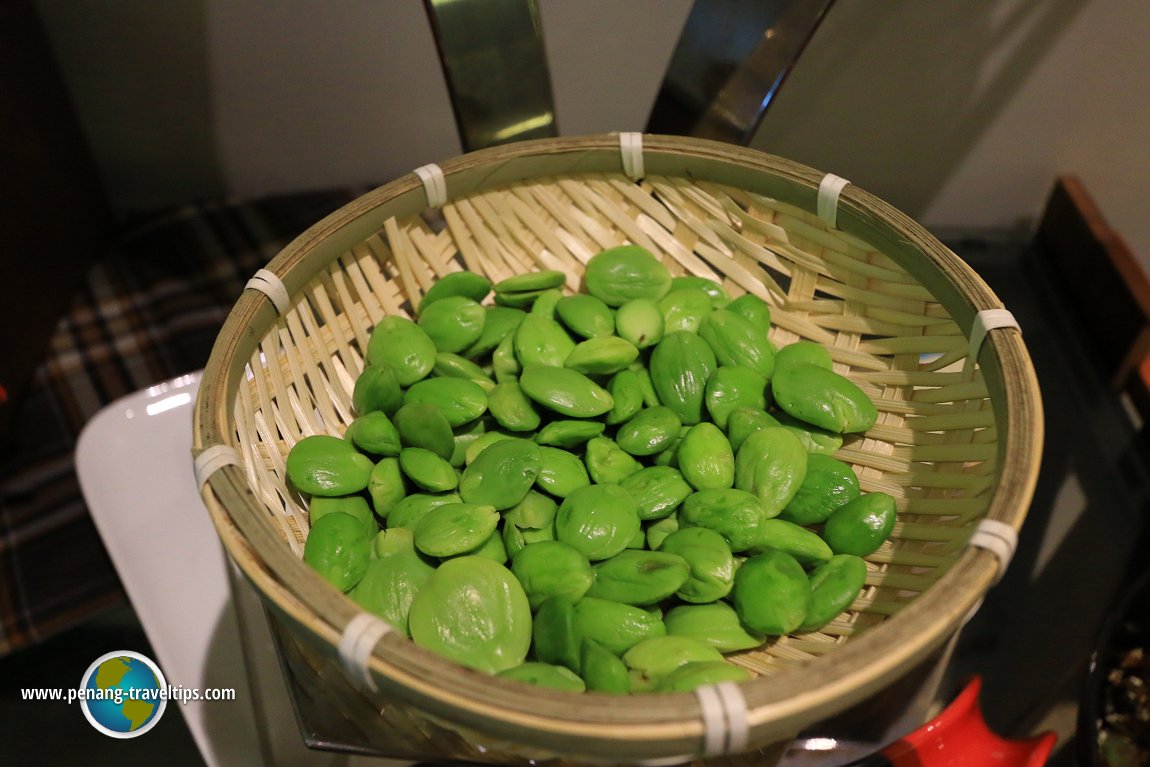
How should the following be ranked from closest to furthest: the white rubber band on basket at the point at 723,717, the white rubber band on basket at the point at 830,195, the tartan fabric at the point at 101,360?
the white rubber band on basket at the point at 723,717
the white rubber band on basket at the point at 830,195
the tartan fabric at the point at 101,360

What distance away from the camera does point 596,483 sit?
0.58 meters

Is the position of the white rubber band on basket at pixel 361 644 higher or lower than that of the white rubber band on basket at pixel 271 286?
lower

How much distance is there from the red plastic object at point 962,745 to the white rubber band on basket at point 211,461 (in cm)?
44

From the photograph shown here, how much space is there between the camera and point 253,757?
1.89 ft

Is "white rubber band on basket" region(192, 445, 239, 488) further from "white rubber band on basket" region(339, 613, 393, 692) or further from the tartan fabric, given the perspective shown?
the tartan fabric

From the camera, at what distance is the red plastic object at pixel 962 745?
556mm

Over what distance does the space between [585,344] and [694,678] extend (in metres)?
0.26

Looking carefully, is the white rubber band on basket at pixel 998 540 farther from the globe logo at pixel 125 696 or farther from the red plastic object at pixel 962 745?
the globe logo at pixel 125 696

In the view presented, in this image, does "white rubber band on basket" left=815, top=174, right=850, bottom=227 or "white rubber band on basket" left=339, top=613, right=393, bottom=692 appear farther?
"white rubber band on basket" left=815, top=174, right=850, bottom=227

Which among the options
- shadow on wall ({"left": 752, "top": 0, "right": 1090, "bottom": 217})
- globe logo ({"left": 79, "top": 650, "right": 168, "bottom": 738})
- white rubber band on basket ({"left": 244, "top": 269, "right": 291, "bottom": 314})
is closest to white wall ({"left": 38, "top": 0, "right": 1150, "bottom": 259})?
shadow on wall ({"left": 752, "top": 0, "right": 1090, "bottom": 217})

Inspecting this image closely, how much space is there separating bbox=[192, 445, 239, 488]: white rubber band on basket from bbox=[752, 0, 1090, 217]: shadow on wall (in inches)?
32.9

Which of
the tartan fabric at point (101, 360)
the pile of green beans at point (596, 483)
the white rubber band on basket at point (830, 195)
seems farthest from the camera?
the tartan fabric at point (101, 360)

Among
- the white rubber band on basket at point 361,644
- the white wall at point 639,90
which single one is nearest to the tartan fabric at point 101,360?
the white wall at point 639,90

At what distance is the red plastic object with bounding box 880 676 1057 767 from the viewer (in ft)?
1.82
